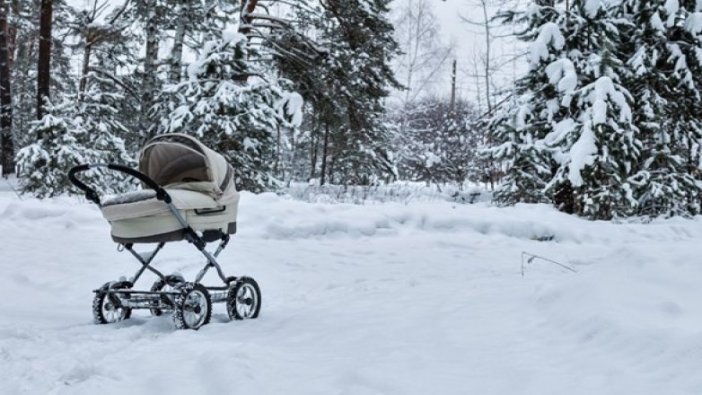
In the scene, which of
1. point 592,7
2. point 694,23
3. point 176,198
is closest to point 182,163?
point 176,198

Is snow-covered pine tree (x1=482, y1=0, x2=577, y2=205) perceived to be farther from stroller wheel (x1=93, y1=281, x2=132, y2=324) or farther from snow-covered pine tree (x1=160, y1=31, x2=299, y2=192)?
stroller wheel (x1=93, y1=281, x2=132, y2=324)

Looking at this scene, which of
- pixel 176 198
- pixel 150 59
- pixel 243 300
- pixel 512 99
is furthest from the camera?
pixel 150 59

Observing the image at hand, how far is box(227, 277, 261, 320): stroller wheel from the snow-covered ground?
4.7 inches

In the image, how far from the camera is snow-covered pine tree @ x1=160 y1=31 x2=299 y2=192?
1057 cm

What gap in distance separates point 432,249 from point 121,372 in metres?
5.77

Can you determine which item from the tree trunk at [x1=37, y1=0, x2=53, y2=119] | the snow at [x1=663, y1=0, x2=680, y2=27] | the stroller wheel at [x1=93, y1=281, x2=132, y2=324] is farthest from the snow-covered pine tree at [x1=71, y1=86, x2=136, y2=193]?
the snow at [x1=663, y1=0, x2=680, y2=27]

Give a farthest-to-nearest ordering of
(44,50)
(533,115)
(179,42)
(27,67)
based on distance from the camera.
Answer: (27,67) < (44,50) < (179,42) < (533,115)

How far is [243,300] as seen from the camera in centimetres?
441

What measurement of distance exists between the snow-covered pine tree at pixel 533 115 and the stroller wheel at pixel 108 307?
8.56 meters

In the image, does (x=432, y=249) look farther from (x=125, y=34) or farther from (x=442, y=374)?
(x=125, y=34)

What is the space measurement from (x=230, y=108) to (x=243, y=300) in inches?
279

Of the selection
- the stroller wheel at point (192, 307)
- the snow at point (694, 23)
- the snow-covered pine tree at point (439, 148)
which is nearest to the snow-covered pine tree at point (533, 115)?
the snow at point (694, 23)

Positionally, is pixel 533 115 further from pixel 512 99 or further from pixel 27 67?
pixel 27 67

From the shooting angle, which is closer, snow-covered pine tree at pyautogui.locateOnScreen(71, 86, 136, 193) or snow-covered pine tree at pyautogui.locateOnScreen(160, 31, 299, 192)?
snow-covered pine tree at pyautogui.locateOnScreen(160, 31, 299, 192)
